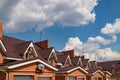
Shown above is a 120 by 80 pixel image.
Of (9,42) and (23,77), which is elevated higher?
(9,42)

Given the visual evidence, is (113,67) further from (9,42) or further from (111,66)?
(9,42)

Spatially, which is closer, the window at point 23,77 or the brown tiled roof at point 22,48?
the window at point 23,77

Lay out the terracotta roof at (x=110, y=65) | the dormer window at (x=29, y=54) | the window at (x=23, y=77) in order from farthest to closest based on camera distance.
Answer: the terracotta roof at (x=110, y=65)
the dormer window at (x=29, y=54)
the window at (x=23, y=77)

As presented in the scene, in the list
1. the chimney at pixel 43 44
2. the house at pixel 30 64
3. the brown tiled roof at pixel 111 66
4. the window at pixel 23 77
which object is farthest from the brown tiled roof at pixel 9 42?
the brown tiled roof at pixel 111 66

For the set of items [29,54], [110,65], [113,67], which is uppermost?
[110,65]

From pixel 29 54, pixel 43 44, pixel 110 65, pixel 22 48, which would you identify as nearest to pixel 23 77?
pixel 29 54

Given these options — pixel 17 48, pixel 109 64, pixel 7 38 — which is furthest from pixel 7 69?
pixel 109 64

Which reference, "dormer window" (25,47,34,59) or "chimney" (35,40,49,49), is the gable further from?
"chimney" (35,40,49,49)

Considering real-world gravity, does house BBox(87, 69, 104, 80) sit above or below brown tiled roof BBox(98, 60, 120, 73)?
below

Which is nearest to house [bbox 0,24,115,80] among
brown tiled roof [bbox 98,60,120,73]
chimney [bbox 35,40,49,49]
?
chimney [bbox 35,40,49,49]

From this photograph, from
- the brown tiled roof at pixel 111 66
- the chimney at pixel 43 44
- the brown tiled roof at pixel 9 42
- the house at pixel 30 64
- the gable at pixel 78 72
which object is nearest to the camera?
the house at pixel 30 64

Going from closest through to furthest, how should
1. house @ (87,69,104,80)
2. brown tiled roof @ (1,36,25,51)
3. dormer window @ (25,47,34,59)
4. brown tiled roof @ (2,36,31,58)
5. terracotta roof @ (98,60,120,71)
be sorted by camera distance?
1. brown tiled roof @ (2,36,31,58)
2. brown tiled roof @ (1,36,25,51)
3. dormer window @ (25,47,34,59)
4. house @ (87,69,104,80)
5. terracotta roof @ (98,60,120,71)

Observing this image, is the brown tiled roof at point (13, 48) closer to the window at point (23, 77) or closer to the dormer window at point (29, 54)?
the dormer window at point (29, 54)

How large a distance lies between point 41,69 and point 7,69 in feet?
15.6
